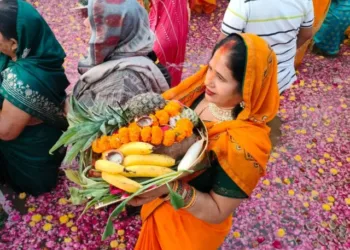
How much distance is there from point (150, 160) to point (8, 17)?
165 centimetres

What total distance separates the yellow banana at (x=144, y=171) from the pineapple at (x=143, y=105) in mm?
263

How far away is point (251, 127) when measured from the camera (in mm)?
1899

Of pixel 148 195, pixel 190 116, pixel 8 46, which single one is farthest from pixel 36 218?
pixel 190 116

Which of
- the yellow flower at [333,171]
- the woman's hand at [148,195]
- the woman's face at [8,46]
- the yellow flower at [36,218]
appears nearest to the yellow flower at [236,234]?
the yellow flower at [333,171]

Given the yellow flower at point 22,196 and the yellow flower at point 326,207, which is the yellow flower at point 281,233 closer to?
the yellow flower at point 326,207

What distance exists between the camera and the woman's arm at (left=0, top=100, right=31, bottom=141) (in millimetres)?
2707

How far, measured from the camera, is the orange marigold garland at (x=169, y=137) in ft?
5.33

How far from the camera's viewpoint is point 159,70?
2.83 m

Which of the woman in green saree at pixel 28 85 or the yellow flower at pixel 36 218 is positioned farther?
the yellow flower at pixel 36 218

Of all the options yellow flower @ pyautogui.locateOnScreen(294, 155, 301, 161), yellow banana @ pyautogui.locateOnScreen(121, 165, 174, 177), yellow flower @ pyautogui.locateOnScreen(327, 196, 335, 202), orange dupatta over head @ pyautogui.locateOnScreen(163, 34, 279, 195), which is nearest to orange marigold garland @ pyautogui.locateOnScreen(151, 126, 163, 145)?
yellow banana @ pyautogui.locateOnScreen(121, 165, 174, 177)

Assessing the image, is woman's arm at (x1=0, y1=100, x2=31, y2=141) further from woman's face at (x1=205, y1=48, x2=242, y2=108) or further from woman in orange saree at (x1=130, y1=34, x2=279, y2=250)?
woman's face at (x1=205, y1=48, x2=242, y2=108)

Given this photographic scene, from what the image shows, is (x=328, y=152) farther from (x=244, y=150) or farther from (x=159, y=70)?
(x=244, y=150)

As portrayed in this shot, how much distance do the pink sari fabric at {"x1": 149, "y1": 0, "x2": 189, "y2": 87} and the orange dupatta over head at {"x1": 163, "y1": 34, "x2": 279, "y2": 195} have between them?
1803 millimetres

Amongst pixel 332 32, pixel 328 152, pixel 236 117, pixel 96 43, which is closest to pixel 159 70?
pixel 96 43
